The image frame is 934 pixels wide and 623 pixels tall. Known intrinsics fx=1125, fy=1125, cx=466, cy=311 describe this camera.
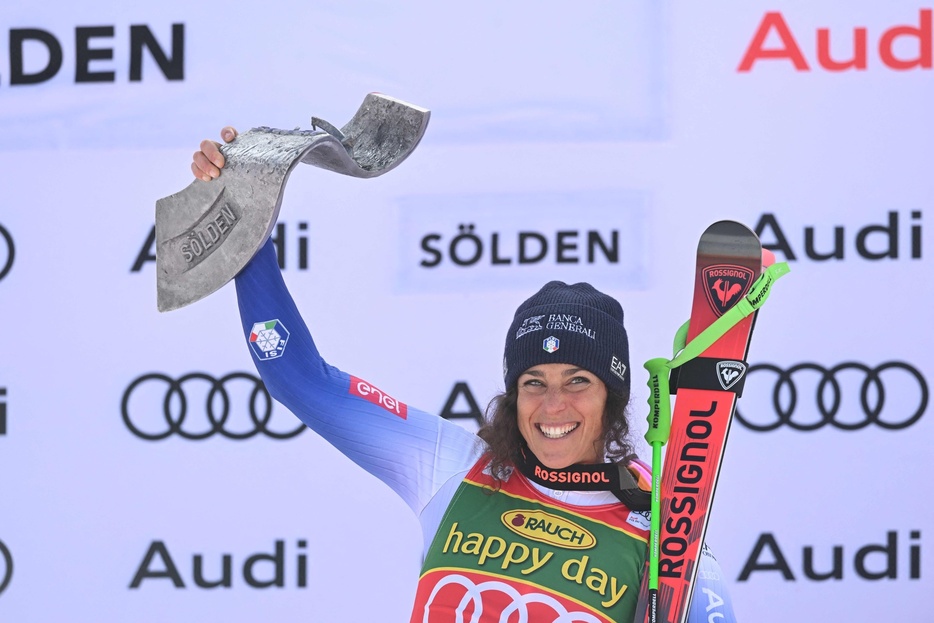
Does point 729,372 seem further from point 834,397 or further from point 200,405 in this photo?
point 200,405

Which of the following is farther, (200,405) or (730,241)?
(200,405)

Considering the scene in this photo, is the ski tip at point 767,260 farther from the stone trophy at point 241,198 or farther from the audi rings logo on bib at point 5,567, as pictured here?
the audi rings logo on bib at point 5,567

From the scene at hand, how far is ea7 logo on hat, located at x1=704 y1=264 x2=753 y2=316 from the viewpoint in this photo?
1.98 m

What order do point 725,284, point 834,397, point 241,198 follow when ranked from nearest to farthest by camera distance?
point 241,198, point 725,284, point 834,397

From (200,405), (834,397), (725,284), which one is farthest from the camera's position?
(200,405)

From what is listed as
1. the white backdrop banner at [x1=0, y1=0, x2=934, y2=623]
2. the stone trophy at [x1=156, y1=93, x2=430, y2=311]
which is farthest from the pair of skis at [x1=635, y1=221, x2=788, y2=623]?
the white backdrop banner at [x1=0, y1=0, x2=934, y2=623]

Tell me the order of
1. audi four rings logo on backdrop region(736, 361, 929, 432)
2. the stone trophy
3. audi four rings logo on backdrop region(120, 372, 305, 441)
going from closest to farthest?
the stone trophy, audi four rings logo on backdrop region(736, 361, 929, 432), audi four rings logo on backdrop region(120, 372, 305, 441)

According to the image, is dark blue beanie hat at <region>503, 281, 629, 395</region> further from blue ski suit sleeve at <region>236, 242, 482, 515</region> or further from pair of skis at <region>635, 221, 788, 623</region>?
blue ski suit sleeve at <region>236, 242, 482, 515</region>

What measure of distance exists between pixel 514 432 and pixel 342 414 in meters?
0.31

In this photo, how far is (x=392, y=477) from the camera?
81.8 inches

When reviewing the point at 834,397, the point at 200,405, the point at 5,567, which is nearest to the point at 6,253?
the point at 200,405

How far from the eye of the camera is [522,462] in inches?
78.9

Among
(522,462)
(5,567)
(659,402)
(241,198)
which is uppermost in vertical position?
(241,198)

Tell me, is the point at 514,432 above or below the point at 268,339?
below
